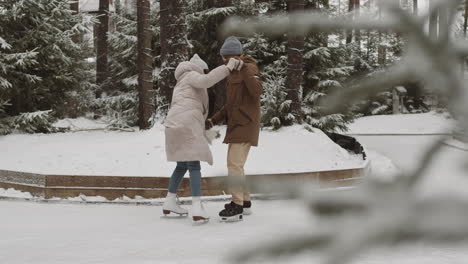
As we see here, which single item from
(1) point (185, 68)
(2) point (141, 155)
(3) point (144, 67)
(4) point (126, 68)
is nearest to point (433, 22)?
(1) point (185, 68)

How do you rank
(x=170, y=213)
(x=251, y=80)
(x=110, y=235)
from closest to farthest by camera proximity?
(x=110, y=235)
(x=251, y=80)
(x=170, y=213)

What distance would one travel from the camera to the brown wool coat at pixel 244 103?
20.5 ft

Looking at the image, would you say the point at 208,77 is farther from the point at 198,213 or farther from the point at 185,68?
the point at 198,213

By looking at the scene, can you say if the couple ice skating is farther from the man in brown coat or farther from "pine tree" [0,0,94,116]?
"pine tree" [0,0,94,116]

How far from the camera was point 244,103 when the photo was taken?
6375 millimetres

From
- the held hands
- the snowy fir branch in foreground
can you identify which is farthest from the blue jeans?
the snowy fir branch in foreground

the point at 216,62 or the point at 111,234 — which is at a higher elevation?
the point at 216,62

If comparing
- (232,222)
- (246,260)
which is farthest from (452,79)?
(232,222)

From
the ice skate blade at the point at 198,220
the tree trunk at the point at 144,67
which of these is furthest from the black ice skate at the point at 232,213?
the tree trunk at the point at 144,67

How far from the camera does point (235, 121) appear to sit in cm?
634

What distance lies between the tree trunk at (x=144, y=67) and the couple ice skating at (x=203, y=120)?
8.04 metres

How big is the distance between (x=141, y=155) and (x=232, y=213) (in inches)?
149

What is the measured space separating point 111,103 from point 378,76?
56.6 ft

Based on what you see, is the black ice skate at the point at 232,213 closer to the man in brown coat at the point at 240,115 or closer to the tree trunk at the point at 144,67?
the man in brown coat at the point at 240,115
